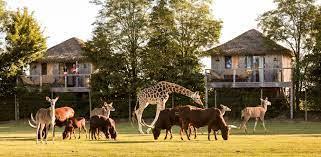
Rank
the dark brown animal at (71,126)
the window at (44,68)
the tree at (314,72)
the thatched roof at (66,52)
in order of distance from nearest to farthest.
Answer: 1. the dark brown animal at (71,126)
2. the tree at (314,72)
3. the thatched roof at (66,52)
4. the window at (44,68)

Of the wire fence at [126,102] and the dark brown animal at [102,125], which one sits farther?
the wire fence at [126,102]

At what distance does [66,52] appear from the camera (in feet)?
230

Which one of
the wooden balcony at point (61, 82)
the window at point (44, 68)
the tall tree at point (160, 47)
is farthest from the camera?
the window at point (44, 68)

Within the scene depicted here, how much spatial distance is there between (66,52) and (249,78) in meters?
21.4

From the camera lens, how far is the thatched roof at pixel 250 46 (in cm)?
5994

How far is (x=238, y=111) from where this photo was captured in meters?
55.8

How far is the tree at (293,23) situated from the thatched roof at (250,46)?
124 centimetres

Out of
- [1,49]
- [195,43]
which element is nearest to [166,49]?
[195,43]

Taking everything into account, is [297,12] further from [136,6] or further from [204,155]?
[204,155]

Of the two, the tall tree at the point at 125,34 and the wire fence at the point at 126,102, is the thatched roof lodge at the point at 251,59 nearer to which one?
the wire fence at the point at 126,102

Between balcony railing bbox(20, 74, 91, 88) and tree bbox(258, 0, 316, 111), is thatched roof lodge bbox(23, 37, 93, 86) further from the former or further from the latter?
tree bbox(258, 0, 316, 111)

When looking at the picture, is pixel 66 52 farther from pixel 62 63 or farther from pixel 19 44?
pixel 19 44

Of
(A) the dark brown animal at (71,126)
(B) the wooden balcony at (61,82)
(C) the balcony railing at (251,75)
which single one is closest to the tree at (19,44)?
(B) the wooden balcony at (61,82)

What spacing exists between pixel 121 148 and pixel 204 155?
3.85 meters
